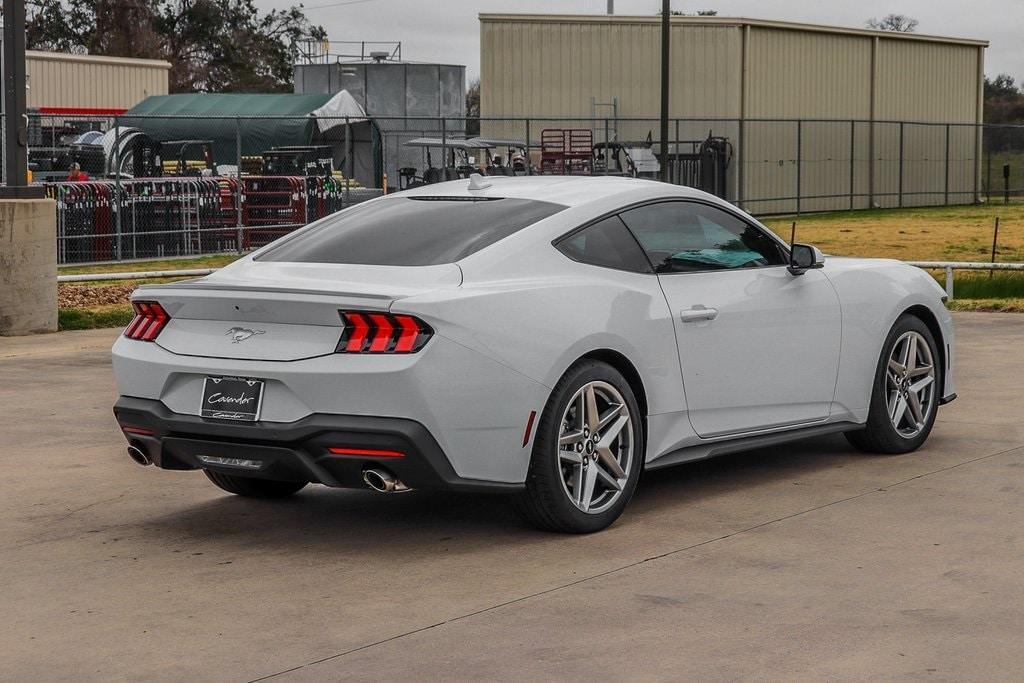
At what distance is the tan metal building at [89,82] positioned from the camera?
48969 millimetres

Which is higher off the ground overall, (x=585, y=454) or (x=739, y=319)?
(x=739, y=319)

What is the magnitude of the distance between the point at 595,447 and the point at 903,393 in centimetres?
247

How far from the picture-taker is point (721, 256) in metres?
7.47

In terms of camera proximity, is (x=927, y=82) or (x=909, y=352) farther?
(x=927, y=82)

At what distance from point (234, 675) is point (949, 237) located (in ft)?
97.2

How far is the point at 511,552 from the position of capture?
6.23m

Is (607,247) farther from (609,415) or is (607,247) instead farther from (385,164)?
(385,164)

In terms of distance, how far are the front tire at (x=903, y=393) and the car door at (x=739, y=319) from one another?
432 mm

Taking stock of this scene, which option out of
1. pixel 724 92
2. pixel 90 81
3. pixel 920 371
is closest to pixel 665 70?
pixel 724 92

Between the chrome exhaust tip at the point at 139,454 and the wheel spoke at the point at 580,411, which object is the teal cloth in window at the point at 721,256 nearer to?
the wheel spoke at the point at 580,411

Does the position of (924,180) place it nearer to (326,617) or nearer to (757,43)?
(757,43)

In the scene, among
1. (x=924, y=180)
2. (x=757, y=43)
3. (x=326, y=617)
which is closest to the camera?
(x=326, y=617)

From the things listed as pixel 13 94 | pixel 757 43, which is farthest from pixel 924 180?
pixel 13 94

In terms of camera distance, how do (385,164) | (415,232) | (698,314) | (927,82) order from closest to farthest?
(415,232)
(698,314)
(385,164)
(927,82)
